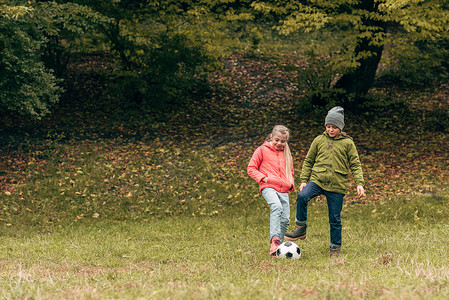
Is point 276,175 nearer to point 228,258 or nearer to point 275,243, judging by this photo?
point 275,243

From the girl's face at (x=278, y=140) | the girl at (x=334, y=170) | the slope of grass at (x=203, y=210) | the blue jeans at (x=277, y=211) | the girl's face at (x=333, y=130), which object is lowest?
the slope of grass at (x=203, y=210)

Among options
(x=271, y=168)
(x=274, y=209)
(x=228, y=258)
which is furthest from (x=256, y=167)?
(x=228, y=258)

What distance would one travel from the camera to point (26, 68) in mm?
11547

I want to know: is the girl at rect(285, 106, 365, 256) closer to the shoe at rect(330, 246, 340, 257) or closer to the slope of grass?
the shoe at rect(330, 246, 340, 257)

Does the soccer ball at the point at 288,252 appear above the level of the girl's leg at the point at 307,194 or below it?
below

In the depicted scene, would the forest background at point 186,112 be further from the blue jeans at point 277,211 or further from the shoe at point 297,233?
the blue jeans at point 277,211

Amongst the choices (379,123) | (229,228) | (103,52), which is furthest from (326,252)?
(103,52)

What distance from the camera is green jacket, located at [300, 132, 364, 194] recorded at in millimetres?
6383

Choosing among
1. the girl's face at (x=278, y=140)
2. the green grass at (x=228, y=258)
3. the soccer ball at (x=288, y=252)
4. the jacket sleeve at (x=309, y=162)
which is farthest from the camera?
the jacket sleeve at (x=309, y=162)

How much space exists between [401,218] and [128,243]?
16.6ft

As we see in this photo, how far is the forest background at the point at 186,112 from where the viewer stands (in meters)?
10.7

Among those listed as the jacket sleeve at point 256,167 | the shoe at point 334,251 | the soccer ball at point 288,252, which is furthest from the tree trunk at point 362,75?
the soccer ball at point 288,252

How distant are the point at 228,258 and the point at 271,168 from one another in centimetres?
135

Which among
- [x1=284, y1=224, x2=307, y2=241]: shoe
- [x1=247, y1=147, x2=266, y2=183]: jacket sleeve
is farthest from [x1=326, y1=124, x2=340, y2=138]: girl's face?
[x1=284, y1=224, x2=307, y2=241]: shoe
